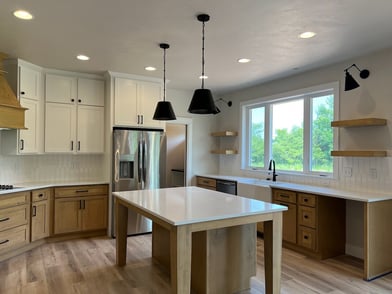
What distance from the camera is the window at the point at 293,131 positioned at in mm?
4196

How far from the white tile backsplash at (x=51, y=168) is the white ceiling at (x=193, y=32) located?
4.83ft

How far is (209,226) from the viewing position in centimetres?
222

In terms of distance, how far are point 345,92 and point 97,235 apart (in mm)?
4250

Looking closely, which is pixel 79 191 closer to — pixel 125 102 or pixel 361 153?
pixel 125 102

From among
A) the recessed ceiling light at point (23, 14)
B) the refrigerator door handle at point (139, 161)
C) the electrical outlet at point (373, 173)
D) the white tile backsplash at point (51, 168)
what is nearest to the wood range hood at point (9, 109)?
the white tile backsplash at point (51, 168)

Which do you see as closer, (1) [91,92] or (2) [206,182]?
(1) [91,92]

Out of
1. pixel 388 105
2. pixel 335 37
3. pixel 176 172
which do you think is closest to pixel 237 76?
pixel 335 37

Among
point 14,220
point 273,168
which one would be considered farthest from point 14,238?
point 273,168

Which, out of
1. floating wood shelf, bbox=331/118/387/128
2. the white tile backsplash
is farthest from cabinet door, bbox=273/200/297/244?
the white tile backsplash

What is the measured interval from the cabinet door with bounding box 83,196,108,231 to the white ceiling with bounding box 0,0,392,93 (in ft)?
6.72

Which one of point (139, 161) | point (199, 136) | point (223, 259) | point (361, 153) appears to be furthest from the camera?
point (199, 136)

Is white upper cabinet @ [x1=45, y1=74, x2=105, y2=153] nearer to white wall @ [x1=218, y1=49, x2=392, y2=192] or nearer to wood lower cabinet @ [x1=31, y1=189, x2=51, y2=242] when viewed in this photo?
wood lower cabinet @ [x1=31, y1=189, x2=51, y2=242]

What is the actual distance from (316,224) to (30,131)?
4126 mm

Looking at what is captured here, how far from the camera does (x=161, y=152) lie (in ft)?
16.1
